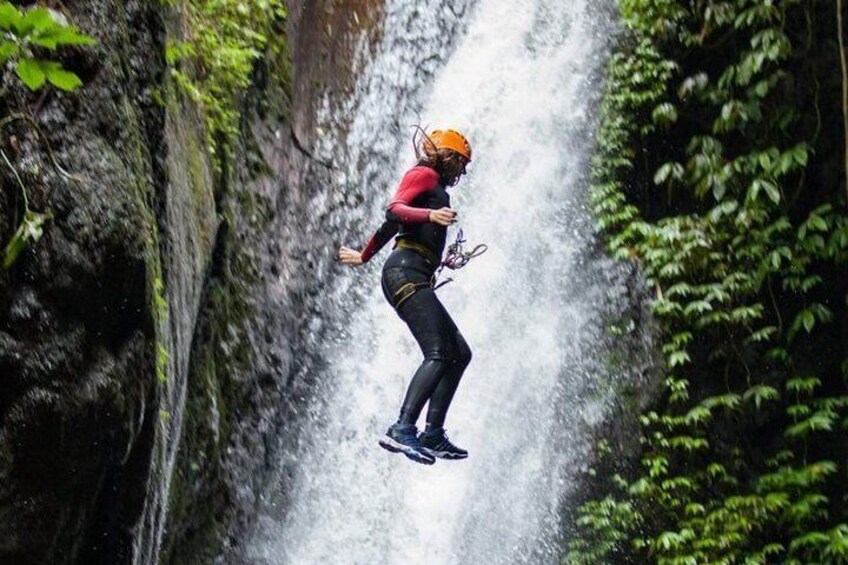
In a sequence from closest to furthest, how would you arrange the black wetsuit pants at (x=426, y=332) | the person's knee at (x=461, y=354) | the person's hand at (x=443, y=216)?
1. the person's hand at (x=443, y=216)
2. the black wetsuit pants at (x=426, y=332)
3. the person's knee at (x=461, y=354)

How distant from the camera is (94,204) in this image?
360 cm

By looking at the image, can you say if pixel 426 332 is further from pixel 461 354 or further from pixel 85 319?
pixel 85 319

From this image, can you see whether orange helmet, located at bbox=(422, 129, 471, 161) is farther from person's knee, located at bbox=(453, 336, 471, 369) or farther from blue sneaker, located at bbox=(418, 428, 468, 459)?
blue sneaker, located at bbox=(418, 428, 468, 459)

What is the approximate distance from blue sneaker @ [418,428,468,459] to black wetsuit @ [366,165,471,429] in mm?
45

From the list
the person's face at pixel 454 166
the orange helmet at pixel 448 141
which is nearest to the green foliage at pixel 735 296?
the person's face at pixel 454 166

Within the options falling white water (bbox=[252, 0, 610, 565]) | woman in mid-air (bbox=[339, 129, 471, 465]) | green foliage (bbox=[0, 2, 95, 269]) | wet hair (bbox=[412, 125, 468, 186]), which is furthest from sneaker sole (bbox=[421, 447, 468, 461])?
falling white water (bbox=[252, 0, 610, 565])

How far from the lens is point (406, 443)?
15.5 ft

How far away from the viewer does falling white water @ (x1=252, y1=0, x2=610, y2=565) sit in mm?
7965

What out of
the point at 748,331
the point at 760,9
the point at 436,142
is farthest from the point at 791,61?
the point at 436,142

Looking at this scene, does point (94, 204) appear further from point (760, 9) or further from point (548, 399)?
point (760, 9)

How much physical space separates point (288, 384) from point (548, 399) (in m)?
2.21

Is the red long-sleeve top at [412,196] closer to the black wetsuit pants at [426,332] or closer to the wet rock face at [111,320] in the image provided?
the black wetsuit pants at [426,332]

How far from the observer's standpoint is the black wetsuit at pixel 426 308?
192 inches

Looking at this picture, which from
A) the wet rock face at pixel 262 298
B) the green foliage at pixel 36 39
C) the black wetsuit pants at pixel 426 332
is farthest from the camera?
the wet rock face at pixel 262 298
